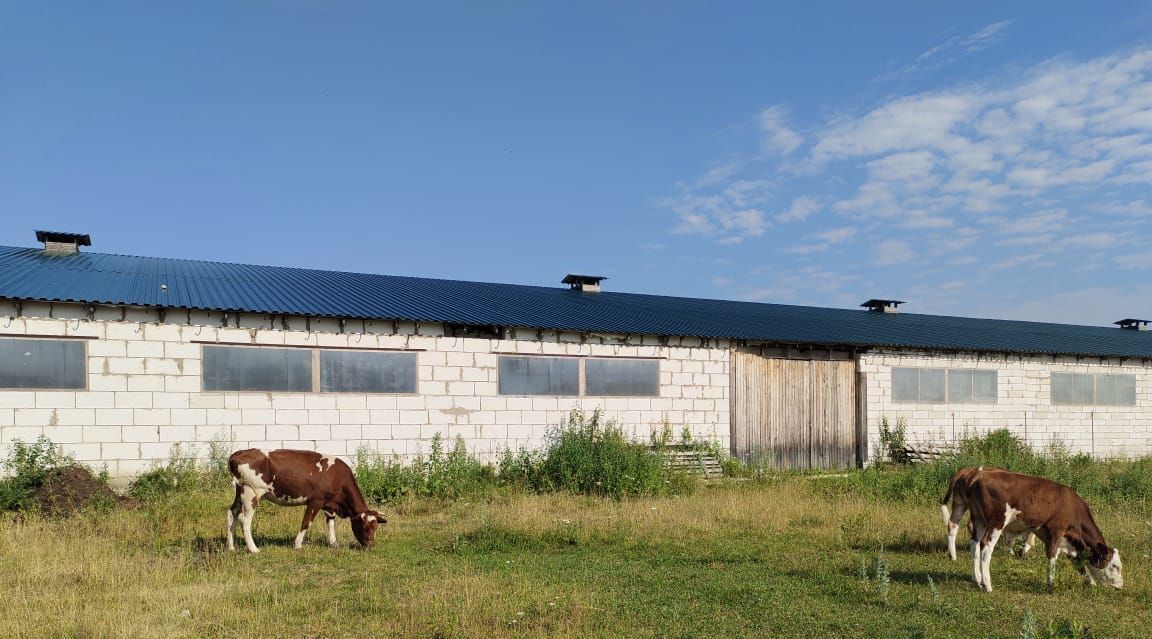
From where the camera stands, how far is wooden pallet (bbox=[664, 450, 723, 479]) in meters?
18.6

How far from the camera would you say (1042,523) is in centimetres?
910

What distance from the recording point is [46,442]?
13.7 metres

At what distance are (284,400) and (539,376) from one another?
17.5 ft

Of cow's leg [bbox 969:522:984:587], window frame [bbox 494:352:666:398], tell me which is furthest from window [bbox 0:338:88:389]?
cow's leg [bbox 969:522:984:587]

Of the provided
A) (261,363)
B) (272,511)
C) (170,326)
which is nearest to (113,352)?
(170,326)

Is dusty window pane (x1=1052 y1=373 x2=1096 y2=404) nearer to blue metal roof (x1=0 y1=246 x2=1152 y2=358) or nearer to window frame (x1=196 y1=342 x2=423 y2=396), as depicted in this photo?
blue metal roof (x1=0 y1=246 x2=1152 y2=358)

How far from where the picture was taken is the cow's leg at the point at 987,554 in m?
8.81

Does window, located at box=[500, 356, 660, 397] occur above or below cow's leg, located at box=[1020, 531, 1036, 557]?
above

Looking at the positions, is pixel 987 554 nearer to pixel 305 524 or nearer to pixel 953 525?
pixel 953 525

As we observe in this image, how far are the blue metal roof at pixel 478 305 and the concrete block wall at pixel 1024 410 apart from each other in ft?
1.64

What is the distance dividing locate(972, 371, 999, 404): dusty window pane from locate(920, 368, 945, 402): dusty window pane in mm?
1239

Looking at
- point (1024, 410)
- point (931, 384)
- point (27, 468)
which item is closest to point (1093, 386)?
point (1024, 410)

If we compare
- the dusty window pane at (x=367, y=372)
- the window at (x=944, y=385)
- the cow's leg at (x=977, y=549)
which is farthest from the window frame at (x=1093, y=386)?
the dusty window pane at (x=367, y=372)

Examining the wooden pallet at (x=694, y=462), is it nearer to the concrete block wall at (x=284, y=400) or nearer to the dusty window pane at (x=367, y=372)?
the concrete block wall at (x=284, y=400)
